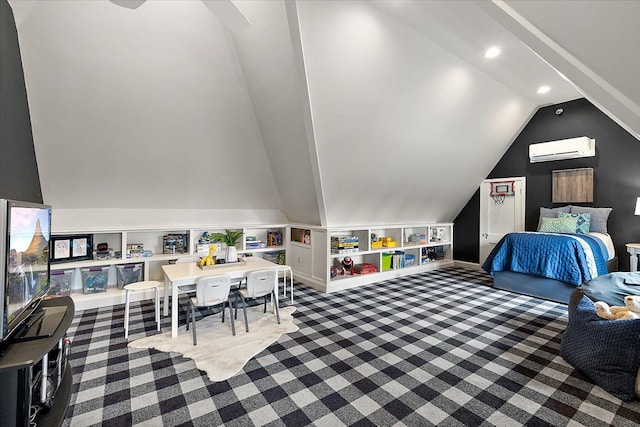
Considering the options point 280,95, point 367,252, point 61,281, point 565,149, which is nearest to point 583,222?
point 565,149

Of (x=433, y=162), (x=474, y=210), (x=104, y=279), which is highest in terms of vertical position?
(x=433, y=162)

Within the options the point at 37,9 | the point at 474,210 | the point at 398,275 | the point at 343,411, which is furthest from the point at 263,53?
the point at 474,210

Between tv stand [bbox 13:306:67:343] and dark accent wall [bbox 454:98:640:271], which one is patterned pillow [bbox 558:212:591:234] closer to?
dark accent wall [bbox 454:98:640:271]

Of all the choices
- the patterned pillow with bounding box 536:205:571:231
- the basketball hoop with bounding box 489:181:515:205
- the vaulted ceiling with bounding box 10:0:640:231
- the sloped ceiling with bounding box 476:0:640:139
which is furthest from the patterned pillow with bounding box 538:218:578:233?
the sloped ceiling with bounding box 476:0:640:139

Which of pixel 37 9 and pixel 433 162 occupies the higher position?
pixel 37 9

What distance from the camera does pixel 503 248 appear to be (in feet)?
14.6

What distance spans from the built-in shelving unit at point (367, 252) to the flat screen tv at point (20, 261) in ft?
10.2

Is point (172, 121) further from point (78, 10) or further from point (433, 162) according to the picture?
point (433, 162)

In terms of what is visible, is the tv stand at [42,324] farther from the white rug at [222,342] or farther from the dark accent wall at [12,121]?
the dark accent wall at [12,121]

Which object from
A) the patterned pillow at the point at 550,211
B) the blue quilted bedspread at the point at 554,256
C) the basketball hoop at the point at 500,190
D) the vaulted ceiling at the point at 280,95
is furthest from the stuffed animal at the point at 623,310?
the basketball hoop at the point at 500,190

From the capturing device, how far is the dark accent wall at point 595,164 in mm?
4348

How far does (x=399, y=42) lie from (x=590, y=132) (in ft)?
12.8

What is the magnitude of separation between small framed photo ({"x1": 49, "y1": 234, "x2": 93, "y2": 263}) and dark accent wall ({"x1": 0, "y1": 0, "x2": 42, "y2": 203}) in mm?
677

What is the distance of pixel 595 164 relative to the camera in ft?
15.3
